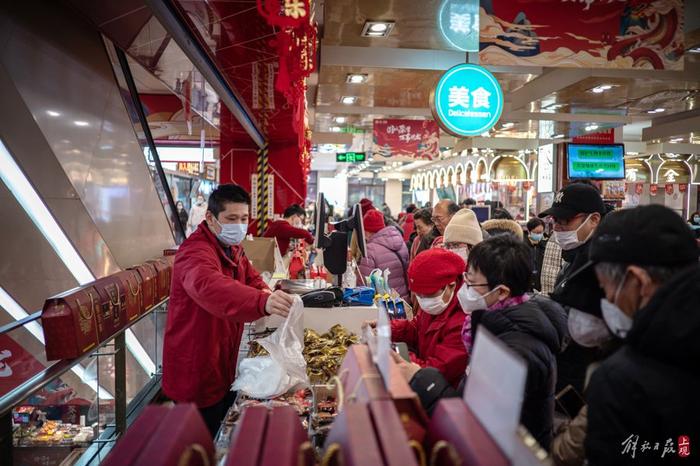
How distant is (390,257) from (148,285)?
8.46 ft

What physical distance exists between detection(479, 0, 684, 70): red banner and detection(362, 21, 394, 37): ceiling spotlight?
1342 mm

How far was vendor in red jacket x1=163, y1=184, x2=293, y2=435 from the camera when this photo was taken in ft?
7.89

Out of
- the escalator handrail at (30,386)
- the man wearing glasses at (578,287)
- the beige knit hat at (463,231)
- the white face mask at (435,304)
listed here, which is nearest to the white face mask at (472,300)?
the man wearing glasses at (578,287)

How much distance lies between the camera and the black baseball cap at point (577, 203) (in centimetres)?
331

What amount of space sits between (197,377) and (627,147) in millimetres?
18621

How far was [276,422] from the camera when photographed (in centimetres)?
110

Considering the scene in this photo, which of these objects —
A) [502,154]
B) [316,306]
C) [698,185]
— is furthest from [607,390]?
[698,185]

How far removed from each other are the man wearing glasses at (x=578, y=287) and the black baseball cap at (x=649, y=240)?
0.60 ft

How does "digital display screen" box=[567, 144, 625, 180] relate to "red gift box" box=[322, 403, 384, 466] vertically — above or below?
above

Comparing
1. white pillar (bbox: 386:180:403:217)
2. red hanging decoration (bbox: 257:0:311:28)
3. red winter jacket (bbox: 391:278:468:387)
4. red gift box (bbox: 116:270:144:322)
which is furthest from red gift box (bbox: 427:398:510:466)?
white pillar (bbox: 386:180:403:217)

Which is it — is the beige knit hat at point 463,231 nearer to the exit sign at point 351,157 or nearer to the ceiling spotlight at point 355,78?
the ceiling spotlight at point 355,78

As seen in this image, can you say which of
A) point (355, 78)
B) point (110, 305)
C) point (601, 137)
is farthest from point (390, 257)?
point (601, 137)

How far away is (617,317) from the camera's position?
137cm

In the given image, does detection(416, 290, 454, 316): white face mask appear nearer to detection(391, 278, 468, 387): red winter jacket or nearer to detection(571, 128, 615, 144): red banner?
detection(391, 278, 468, 387): red winter jacket
